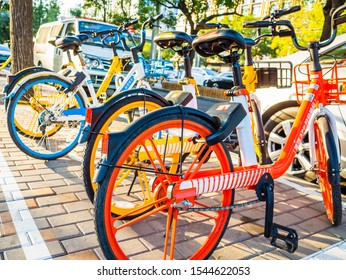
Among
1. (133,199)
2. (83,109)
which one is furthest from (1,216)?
(83,109)

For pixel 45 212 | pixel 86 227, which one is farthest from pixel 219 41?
pixel 45 212

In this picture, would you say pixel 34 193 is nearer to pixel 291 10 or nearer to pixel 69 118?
pixel 69 118

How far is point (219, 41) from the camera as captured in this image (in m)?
2.33

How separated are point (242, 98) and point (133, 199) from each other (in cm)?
139

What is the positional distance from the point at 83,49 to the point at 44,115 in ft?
18.6

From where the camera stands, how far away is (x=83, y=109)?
13.6 feet

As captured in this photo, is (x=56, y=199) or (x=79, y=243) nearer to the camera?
(x=79, y=243)

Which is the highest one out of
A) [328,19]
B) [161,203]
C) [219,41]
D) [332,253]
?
[328,19]

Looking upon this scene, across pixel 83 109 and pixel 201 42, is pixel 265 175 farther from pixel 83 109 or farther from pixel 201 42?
pixel 83 109

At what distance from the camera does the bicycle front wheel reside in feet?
13.0

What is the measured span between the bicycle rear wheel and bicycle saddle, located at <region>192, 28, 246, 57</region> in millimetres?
603

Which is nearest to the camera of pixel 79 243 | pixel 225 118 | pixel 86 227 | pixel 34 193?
pixel 225 118

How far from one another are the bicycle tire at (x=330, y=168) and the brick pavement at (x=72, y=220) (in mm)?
150

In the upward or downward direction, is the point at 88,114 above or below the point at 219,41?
below
